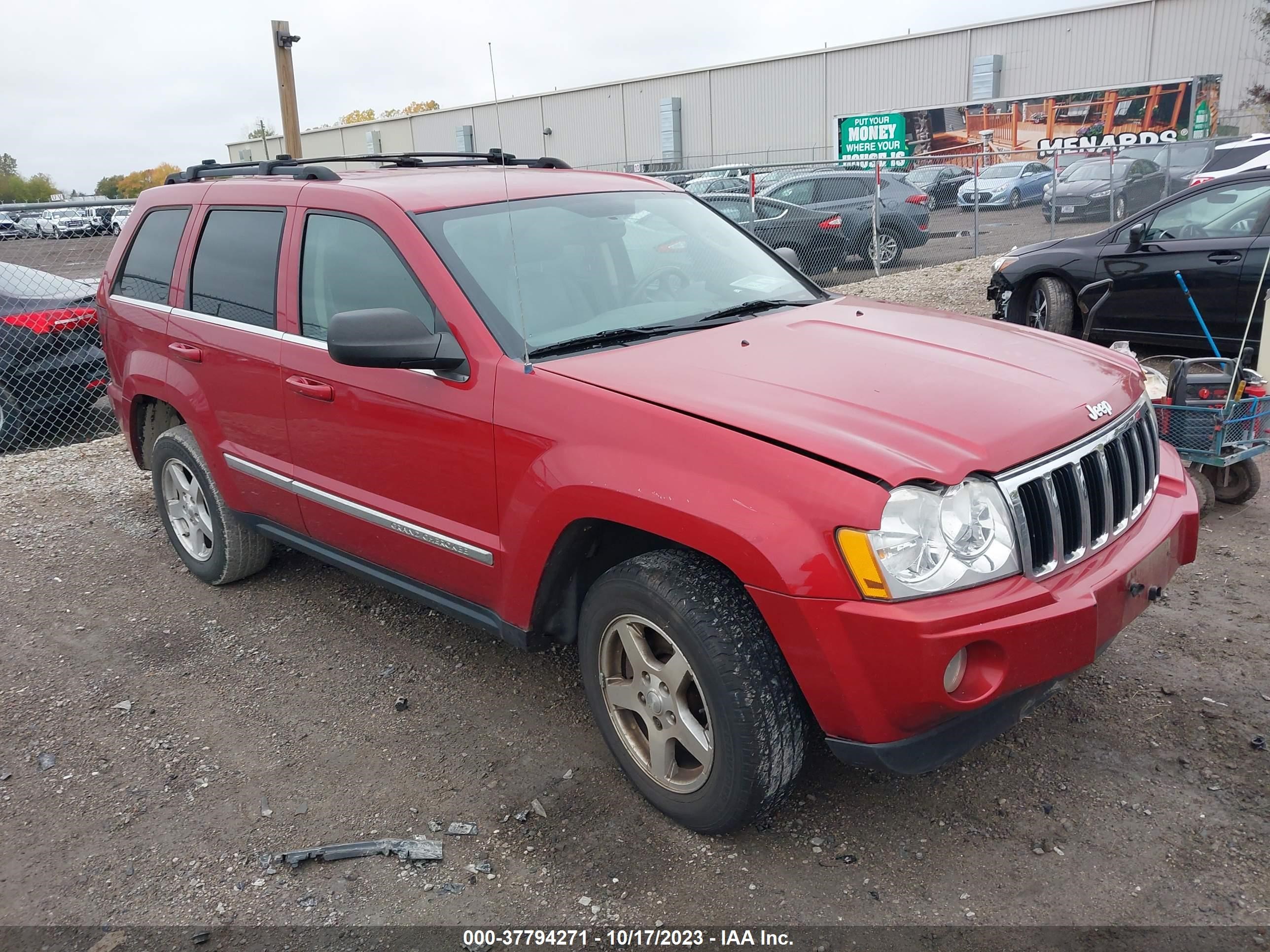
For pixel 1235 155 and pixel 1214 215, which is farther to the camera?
pixel 1235 155

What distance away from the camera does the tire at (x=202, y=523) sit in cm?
470

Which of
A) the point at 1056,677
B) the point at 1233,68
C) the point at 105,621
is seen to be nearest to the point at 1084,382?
the point at 1056,677

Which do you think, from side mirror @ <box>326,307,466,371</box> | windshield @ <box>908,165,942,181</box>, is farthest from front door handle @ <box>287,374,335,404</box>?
windshield @ <box>908,165,942,181</box>

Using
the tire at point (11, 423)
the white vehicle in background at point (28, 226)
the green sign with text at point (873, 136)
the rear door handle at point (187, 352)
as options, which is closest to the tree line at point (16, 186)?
the white vehicle in background at point (28, 226)

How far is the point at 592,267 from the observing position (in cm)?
359

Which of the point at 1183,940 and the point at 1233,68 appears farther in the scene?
the point at 1233,68

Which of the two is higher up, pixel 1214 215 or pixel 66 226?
pixel 66 226

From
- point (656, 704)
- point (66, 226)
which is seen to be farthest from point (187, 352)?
point (66, 226)

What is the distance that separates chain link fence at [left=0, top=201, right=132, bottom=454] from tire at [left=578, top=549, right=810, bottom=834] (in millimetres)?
6096

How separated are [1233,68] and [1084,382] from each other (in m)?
36.8

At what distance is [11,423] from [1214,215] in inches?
378

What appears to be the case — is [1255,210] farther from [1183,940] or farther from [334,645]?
[334,645]

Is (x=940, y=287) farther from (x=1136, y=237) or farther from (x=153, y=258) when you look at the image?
(x=153, y=258)

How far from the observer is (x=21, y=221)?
10.2 metres
